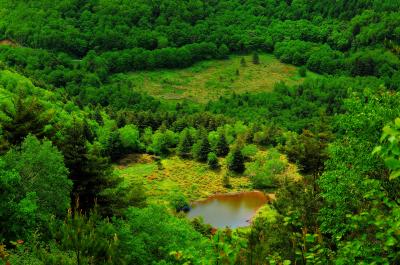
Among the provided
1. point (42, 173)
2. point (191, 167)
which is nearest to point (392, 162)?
point (42, 173)

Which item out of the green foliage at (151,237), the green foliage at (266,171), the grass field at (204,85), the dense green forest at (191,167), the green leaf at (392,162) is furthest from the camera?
the grass field at (204,85)

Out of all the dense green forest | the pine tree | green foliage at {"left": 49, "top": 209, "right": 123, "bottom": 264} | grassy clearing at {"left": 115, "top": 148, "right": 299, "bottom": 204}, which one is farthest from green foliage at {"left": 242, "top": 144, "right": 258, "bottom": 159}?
green foliage at {"left": 49, "top": 209, "right": 123, "bottom": 264}

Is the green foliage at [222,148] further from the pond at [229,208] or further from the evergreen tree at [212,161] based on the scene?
the pond at [229,208]

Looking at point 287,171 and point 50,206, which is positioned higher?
point 50,206

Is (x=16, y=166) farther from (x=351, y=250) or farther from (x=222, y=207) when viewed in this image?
(x=222, y=207)

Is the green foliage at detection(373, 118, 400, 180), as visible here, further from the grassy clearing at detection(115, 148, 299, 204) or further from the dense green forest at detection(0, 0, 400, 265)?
the grassy clearing at detection(115, 148, 299, 204)

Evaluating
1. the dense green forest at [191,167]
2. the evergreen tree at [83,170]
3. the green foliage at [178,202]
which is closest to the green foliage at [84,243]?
the dense green forest at [191,167]

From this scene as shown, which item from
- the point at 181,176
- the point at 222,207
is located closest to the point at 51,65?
the point at 181,176
